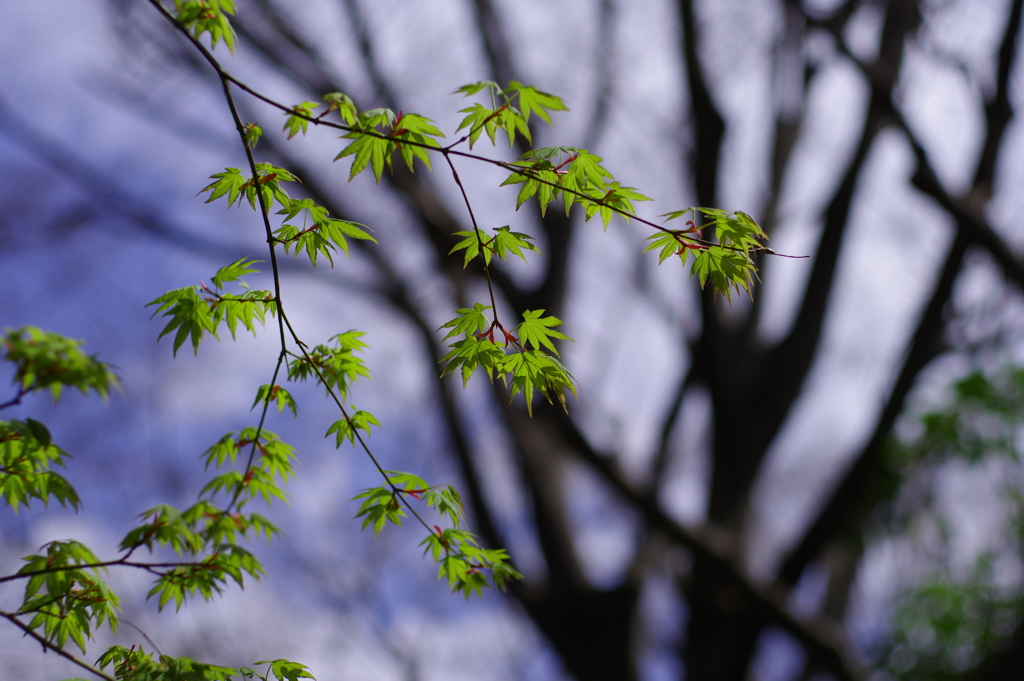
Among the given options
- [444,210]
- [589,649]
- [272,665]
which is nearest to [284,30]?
[444,210]

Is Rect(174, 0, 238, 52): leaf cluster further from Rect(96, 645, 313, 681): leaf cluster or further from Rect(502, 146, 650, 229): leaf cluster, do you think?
Rect(96, 645, 313, 681): leaf cluster

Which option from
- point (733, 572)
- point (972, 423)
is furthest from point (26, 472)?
point (972, 423)

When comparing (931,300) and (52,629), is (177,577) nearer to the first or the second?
(52,629)

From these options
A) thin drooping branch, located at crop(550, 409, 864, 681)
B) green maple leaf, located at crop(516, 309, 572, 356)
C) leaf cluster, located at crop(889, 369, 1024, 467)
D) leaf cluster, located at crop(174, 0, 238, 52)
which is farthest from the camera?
leaf cluster, located at crop(889, 369, 1024, 467)

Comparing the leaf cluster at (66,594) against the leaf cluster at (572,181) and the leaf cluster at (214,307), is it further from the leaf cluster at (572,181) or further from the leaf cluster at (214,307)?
the leaf cluster at (572,181)

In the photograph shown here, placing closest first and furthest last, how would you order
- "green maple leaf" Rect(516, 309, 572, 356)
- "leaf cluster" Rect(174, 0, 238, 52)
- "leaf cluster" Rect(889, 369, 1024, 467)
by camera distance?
"leaf cluster" Rect(174, 0, 238, 52), "green maple leaf" Rect(516, 309, 572, 356), "leaf cluster" Rect(889, 369, 1024, 467)

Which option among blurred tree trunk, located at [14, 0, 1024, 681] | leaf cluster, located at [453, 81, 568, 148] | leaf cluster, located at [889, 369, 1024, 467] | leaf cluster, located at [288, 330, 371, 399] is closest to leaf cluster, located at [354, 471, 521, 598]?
leaf cluster, located at [288, 330, 371, 399]

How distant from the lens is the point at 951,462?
16.9ft

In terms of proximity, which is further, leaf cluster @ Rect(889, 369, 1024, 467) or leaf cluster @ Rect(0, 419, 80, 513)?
leaf cluster @ Rect(889, 369, 1024, 467)

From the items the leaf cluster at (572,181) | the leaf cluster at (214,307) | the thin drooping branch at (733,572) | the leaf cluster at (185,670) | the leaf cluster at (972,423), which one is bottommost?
the leaf cluster at (185,670)

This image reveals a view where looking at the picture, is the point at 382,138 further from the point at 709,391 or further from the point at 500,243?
the point at 709,391

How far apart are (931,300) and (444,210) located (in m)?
3.34

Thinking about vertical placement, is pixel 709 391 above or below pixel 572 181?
above

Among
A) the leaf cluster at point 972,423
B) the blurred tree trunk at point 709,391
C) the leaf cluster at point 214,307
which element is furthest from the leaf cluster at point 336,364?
the leaf cluster at point 972,423
